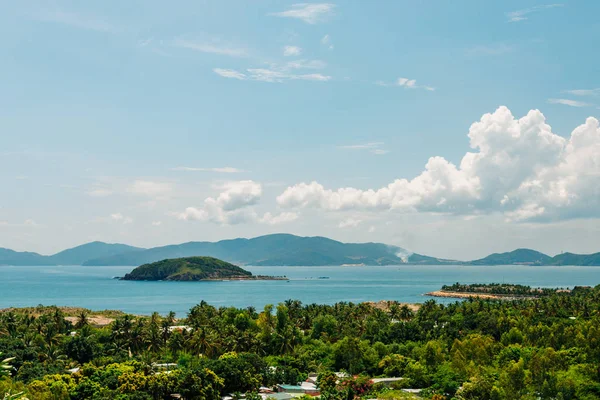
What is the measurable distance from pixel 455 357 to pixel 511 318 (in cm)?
3781

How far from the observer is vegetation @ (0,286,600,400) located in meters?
59.9

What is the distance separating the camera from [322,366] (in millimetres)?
82062

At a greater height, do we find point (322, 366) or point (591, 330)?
point (591, 330)

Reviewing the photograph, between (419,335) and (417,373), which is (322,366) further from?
(419,335)

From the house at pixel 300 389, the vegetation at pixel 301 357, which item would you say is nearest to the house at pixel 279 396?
the house at pixel 300 389

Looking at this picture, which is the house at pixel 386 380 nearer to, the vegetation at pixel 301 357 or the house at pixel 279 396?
the vegetation at pixel 301 357

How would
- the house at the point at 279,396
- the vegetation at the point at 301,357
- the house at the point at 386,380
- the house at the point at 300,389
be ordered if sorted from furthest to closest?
the house at the point at 386,380, the house at the point at 300,389, the house at the point at 279,396, the vegetation at the point at 301,357

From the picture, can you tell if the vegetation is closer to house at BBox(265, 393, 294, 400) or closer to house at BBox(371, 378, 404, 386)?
house at BBox(371, 378, 404, 386)

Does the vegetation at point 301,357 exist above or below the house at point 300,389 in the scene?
above

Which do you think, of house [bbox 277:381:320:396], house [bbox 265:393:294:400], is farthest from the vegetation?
house [bbox 265:393:294:400]

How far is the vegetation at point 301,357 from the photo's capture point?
196 feet

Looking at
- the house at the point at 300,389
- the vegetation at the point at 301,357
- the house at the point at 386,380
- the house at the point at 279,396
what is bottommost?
the house at the point at 300,389

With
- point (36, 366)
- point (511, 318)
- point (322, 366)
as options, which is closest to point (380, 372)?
point (322, 366)

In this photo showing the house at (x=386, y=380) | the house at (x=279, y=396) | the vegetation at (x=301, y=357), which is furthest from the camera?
the house at (x=386, y=380)
